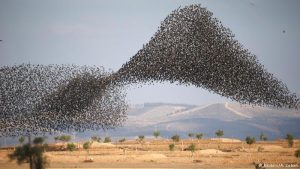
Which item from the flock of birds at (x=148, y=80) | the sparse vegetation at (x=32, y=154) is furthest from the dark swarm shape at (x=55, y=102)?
the sparse vegetation at (x=32, y=154)

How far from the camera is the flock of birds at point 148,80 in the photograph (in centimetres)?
6825

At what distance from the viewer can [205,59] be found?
2689 inches

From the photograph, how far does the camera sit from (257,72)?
227 feet

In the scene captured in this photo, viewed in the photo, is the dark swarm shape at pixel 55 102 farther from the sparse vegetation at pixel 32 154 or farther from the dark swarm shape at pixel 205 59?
the sparse vegetation at pixel 32 154

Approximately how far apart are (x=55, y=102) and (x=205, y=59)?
2610 centimetres

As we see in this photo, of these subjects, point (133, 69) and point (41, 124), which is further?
point (41, 124)

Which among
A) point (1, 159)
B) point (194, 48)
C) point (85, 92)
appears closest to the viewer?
point (1, 159)

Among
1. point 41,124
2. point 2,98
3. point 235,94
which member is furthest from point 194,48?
point 2,98

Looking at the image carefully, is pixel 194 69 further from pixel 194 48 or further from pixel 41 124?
pixel 41 124

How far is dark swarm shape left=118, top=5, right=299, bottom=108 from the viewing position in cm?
6794

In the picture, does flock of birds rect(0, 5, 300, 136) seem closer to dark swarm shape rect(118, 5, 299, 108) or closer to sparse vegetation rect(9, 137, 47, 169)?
dark swarm shape rect(118, 5, 299, 108)

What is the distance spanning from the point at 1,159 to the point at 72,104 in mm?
16953

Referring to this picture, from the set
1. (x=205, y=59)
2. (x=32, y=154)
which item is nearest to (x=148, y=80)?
(x=205, y=59)

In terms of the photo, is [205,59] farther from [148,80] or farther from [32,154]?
[32,154]
